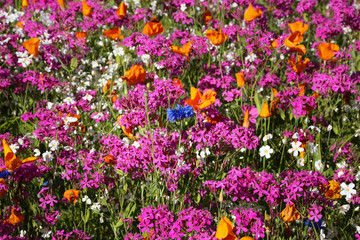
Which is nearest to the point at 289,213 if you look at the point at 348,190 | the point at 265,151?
the point at 348,190

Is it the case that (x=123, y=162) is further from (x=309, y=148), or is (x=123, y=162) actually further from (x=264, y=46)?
(x=264, y=46)

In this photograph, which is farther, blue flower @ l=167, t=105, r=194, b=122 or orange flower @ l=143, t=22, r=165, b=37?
orange flower @ l=143, t=22, r=165, b=37

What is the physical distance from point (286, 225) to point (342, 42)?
151 inches

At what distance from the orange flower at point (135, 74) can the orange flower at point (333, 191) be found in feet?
5.31

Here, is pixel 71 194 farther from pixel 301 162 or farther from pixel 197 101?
pixel 301 162

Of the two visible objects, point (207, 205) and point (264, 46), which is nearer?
point (207, 205)

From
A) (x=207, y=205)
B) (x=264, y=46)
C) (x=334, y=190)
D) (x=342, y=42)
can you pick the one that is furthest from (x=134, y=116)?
(x=342, y=42)

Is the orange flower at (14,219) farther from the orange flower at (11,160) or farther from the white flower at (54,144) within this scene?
the white flower at (54,144)

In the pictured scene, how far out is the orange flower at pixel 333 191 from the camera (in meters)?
3.14

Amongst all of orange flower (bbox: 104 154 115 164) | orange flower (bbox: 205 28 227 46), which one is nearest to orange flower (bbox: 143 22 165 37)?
orange flower (bbox: 205 28 227 46)

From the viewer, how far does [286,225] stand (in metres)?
3.11

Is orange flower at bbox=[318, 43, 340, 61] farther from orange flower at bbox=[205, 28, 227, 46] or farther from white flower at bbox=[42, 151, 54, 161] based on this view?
white flower at bbox=[42, 151, 54, 161]

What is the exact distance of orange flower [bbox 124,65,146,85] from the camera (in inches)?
135

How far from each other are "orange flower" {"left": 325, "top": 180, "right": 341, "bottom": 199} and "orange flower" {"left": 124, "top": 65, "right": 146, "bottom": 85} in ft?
5.31
